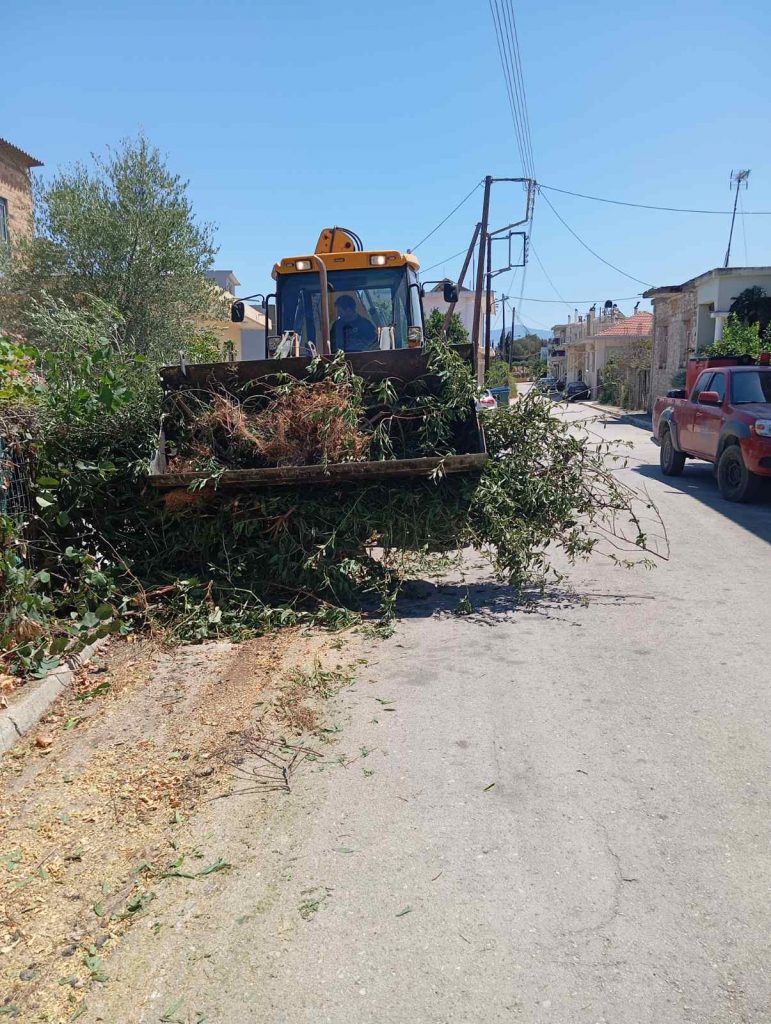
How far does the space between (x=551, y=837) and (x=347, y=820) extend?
0.88m

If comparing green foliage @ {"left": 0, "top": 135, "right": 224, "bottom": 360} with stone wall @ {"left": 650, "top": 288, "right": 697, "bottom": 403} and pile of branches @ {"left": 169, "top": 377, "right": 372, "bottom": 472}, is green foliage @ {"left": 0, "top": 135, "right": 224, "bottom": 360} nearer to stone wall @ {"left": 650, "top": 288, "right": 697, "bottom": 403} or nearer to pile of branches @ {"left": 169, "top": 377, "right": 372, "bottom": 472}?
pile of branches @ {"left": 169, "top": 377, "right": 372, "bottom": 472}

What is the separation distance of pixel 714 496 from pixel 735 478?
0.67m

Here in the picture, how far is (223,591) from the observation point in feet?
21.3

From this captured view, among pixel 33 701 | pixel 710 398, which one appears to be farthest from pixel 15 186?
pixel 33 701

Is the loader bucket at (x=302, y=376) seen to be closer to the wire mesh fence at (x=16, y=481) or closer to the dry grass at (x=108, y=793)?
the wire mesh fence at (x=16, y=481)

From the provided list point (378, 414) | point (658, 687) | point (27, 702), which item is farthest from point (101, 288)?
point (658, 687)

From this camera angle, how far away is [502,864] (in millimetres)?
3264

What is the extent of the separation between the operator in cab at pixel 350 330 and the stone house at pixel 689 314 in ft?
67.3

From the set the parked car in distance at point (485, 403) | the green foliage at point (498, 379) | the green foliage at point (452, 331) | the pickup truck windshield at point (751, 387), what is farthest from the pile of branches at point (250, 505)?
the pickup truck windshield at point (751, 387)

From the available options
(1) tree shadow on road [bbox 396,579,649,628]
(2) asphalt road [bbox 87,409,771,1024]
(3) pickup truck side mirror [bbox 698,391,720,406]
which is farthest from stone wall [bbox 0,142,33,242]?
(2) asphalt road [bbox 87,409,771,1024]

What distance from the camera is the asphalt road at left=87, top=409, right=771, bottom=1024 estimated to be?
2.62 meters

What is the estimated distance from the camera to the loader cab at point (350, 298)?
9.54 m

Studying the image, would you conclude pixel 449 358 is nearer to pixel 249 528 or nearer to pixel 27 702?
pixel 249 528

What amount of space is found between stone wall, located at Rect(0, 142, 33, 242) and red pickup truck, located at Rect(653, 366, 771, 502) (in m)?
19.1
